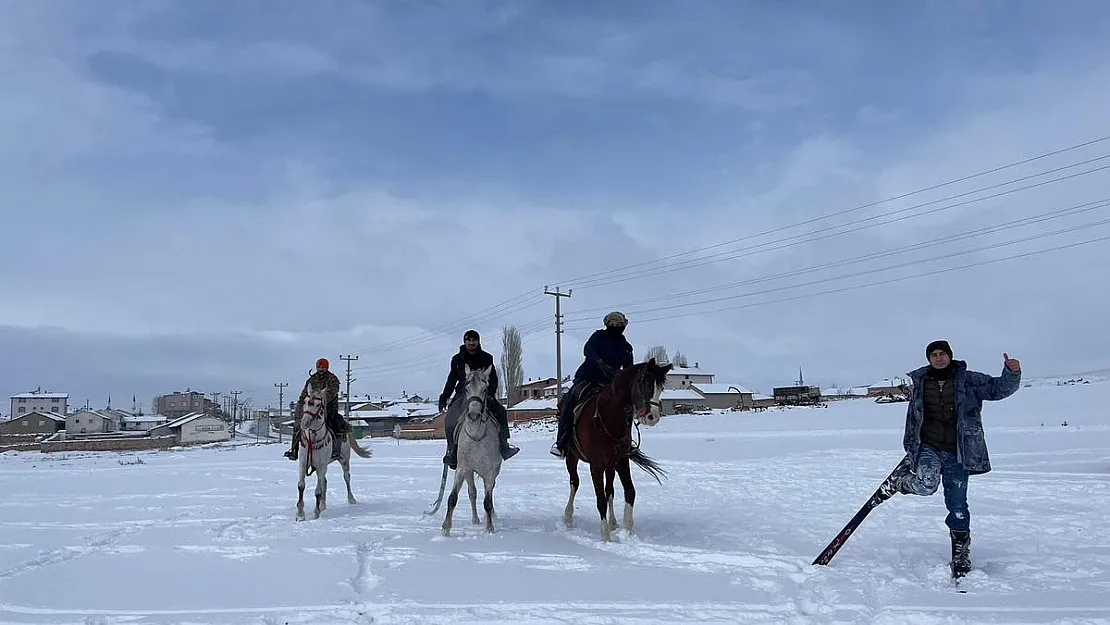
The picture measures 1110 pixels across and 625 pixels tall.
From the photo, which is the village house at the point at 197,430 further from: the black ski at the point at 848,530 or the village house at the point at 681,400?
the black ski at the point at 848,530

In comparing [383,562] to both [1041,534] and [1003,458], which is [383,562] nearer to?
[1041,534]

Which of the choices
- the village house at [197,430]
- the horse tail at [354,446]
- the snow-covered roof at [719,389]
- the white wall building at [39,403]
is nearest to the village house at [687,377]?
the snow-covered roof at [719,389]

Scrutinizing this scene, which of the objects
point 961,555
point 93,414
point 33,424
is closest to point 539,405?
point 961,555

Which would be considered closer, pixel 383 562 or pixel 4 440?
pixel 383 562

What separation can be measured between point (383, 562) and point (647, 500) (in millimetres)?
6324

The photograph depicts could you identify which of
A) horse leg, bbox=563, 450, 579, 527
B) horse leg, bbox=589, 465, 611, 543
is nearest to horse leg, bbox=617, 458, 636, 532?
horse leg, bbox=589, 465, 611, 543

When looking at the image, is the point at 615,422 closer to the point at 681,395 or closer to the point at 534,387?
the point at 681,395

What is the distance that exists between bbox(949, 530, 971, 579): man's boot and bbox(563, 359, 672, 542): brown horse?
3254mm

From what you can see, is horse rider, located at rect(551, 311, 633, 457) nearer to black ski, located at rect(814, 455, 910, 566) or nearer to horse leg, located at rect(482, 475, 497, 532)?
horse leg, located at rect(482, 475, 497, 532)

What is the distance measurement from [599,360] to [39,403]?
5915 inches

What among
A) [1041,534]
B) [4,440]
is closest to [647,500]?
[1041,534]

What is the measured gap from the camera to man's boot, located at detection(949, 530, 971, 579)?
6773 millimetres

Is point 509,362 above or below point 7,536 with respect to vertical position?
above

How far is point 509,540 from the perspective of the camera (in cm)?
910
